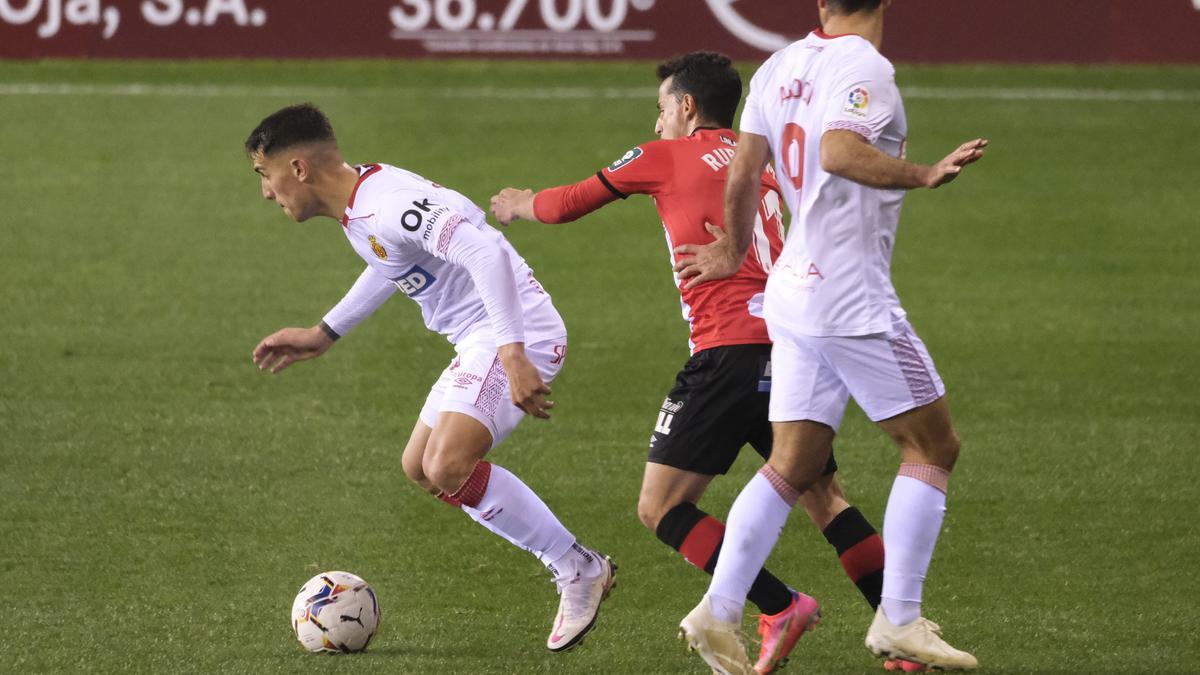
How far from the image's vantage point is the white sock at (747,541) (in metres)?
5.12

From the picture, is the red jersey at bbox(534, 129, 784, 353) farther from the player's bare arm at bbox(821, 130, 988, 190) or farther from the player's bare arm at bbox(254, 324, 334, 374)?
the player's bare arm at bbox(254, 324, 334, 374)

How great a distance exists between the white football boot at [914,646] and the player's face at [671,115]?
183 cm

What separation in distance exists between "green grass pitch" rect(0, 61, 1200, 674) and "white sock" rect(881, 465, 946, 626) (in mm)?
645

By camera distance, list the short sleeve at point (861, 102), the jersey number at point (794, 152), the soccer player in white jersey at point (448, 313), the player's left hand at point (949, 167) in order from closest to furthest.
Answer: the player's left hand at point (949, 167) → the short sleeve at point (861, 102) → the jersey number at point (794, 152) → the soccer player in white jersey at point (448, 313)

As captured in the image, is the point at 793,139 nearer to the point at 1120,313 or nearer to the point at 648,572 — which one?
the point at 648,572

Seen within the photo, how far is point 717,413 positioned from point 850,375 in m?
0.71

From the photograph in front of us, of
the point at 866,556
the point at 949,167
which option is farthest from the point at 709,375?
the point at 949,167

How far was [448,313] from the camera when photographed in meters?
6.17

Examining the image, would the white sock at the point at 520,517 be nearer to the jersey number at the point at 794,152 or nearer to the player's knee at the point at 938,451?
the player's knee at the point at 938,451

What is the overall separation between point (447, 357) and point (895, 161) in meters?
5.72

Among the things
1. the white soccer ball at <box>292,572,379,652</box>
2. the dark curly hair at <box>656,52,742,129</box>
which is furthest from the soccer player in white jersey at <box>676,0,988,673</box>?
the white soccer ball at <box>292,572,379,652</box>

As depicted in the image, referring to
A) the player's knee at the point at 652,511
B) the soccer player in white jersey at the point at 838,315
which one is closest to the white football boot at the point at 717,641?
the soccer player in white jersey at the point at 838,315

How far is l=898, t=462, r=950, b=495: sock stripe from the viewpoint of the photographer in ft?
16.9

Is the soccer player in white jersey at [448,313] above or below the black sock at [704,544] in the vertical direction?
above
